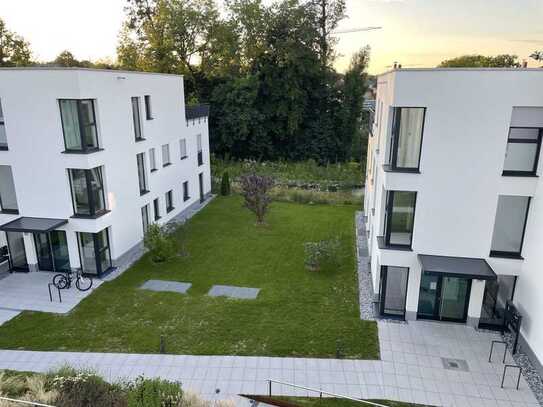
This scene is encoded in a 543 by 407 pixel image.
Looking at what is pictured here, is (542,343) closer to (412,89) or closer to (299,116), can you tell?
(412,89)

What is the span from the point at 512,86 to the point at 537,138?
1.64 m

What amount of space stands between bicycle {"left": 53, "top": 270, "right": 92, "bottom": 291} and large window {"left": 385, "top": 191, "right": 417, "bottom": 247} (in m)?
10.5

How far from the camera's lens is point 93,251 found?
1462 cm

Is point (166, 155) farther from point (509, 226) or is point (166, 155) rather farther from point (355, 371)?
point (509, 226)

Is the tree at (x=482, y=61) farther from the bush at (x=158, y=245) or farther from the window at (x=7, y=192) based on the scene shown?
the window at (x=7, y=192)

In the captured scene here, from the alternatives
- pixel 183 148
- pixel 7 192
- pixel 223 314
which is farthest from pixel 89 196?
pixel 183 148

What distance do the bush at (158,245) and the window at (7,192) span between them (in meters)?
4.88

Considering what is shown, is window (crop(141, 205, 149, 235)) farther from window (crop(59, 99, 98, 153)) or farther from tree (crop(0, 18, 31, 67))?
tree (crop(0, 18, 31, 67))

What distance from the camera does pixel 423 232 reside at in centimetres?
1129

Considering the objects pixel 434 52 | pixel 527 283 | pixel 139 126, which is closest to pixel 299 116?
pixel 434 52

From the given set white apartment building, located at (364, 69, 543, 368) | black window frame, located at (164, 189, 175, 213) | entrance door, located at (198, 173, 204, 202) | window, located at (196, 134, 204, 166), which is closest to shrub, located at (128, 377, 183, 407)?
white apartment building, located at (364, 69, 543, 368)

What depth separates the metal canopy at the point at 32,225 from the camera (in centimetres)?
1351

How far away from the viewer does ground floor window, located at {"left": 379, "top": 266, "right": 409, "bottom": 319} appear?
39.1ft

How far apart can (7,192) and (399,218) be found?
14061mm
